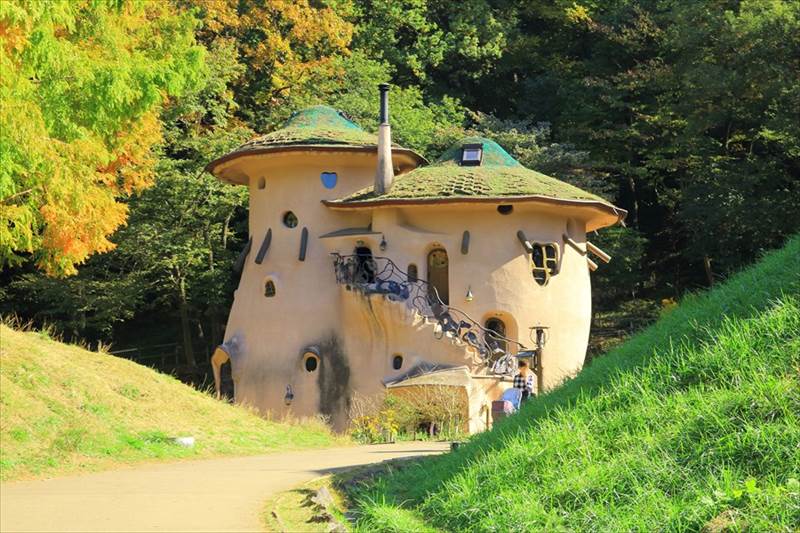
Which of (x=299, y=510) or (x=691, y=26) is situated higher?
(x=691, y=26)

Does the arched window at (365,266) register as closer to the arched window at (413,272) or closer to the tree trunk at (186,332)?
the arched window at (413,272)

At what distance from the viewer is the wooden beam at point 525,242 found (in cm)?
3112

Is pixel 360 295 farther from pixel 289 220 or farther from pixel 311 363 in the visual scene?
pixel 289 220

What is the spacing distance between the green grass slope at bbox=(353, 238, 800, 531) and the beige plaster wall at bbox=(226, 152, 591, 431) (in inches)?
659

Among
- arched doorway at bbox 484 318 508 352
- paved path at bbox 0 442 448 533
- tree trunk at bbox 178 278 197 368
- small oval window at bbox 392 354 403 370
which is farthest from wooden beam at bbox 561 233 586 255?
paved path at bbox 0 442 448 533

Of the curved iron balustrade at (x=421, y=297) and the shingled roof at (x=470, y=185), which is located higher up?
the shingled roof at (x=470, y=185)

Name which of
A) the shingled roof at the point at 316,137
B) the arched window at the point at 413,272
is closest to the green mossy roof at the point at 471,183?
the shingled roof at the point at 316,137

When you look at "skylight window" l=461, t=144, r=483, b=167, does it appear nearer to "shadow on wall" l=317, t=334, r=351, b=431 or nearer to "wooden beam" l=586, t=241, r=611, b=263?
"wooden beam" l=586, t=241, r=611, b=263

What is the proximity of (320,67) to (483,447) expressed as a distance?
3153cm

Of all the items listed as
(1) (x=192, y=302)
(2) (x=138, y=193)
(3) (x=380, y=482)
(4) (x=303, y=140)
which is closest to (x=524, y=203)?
(4) (x=303, y=140)

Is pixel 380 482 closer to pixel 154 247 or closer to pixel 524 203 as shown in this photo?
pixel 524 203

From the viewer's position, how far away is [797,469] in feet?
32.0

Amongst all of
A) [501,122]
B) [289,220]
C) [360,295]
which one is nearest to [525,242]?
[360,295]

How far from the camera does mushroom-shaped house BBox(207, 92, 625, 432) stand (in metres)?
30.8
